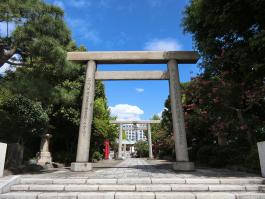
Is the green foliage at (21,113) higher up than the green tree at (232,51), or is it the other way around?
the green tree at (232,51)

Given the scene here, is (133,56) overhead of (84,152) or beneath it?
overhead

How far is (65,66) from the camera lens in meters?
9.04

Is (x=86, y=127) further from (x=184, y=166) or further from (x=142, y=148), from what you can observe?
(x=142, y=148)

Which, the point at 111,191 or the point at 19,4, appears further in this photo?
the point at 19,4

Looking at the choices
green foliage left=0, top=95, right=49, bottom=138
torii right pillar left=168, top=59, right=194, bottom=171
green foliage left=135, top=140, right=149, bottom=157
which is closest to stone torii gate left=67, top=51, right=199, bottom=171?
torii right pillar left=168, top=59, right=194, bottom=171

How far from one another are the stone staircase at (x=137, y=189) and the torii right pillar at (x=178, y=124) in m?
3.79

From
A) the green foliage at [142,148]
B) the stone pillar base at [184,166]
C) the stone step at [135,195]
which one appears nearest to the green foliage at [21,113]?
the stone step at [135,195]

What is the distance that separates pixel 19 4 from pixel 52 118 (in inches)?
362

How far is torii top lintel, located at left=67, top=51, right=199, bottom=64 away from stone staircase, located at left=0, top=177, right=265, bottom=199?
6558 mm

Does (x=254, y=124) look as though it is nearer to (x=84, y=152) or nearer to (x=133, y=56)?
(x=133, y=56)

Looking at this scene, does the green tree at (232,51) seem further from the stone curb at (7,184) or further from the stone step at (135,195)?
the stone curb at (7,184)

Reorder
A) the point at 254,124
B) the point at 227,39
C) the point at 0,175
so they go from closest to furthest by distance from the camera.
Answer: the point at 0,175 < the point at 227,39 < the point at 254,124

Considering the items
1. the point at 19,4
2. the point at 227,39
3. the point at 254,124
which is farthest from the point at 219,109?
the point at 19,4

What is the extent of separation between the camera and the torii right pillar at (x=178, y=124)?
10242 millimetres
